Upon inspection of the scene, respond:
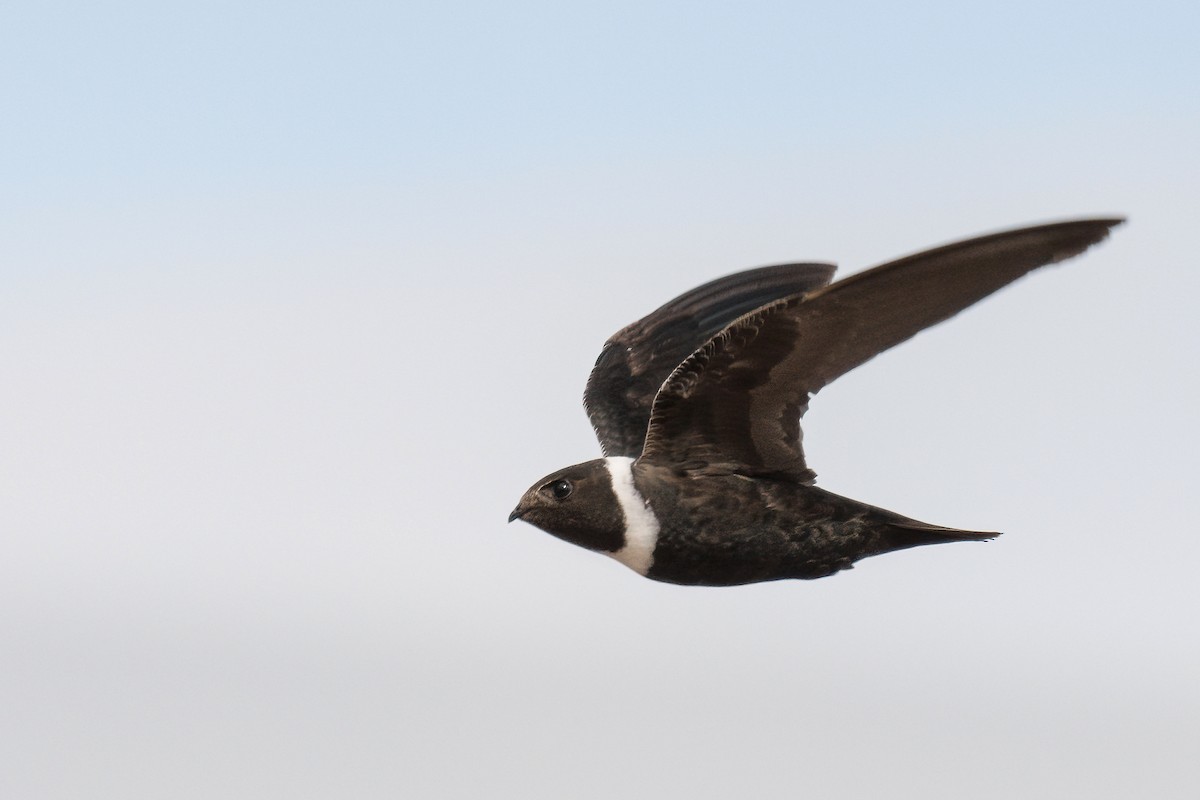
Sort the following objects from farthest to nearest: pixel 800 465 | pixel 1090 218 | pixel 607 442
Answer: pixel 607 442 < pixel 800 465 < pixel 1090 218

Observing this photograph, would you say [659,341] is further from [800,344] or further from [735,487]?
[800,344]

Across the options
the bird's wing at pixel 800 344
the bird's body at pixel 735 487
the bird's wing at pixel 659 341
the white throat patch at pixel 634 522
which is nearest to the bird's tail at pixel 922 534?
the bird's body at pixel 735 487

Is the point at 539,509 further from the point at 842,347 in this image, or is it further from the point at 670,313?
the point at 670,313

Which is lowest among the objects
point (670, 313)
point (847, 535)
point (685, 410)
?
point (847, 535)

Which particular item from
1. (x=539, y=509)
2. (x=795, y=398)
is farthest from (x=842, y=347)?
(x=539, y=509)

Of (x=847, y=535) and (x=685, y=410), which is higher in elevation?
(x=685, y=410)

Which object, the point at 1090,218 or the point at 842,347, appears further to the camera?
the point at 842,347

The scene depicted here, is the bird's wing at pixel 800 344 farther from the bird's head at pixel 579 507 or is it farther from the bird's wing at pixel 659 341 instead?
the bird's wing at pixel 659 341
